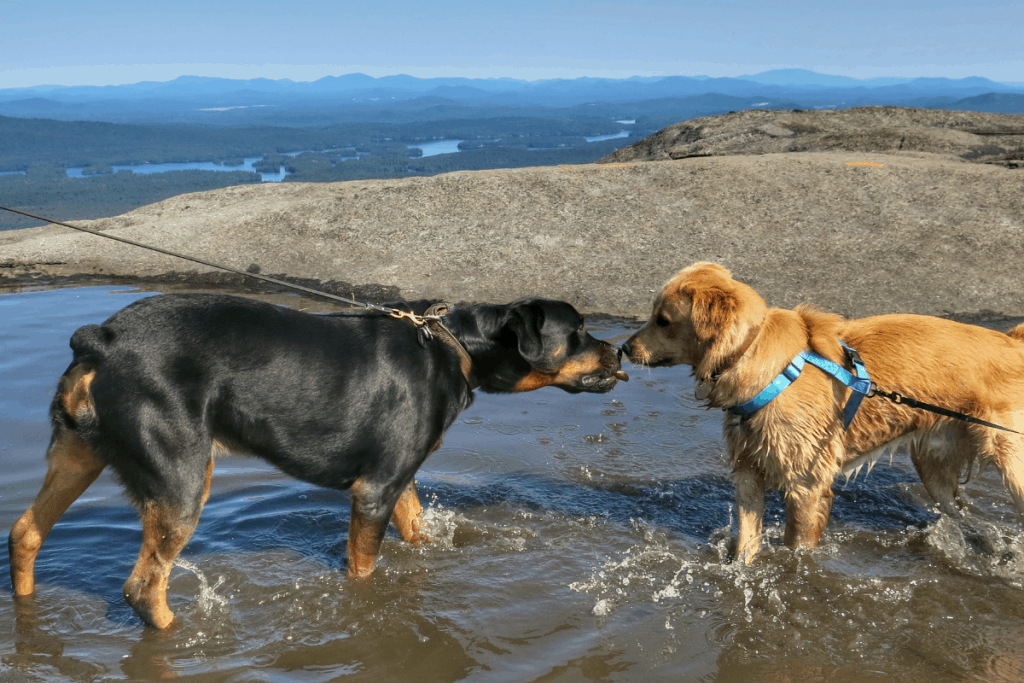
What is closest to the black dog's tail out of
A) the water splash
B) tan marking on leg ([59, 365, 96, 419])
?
tan marking on leg ([59, 365, 96, 419])

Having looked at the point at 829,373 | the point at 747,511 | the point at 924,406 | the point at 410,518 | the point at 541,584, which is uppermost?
the point at 829,373

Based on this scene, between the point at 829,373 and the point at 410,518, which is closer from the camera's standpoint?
the point at 829,373

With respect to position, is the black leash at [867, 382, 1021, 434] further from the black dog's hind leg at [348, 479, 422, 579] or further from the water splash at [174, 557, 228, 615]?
the water splash at [174, 557, 228, 615]

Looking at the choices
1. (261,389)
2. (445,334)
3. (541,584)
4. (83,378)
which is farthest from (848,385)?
(83,378)

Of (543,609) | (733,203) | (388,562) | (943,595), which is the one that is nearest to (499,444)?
(388,562)

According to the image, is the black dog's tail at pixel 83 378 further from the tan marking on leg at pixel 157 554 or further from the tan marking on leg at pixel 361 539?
the tan marking on leg at pixel 361 539

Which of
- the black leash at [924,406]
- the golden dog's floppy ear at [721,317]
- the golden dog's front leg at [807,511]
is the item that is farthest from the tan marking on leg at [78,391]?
the black leash at [924,406]

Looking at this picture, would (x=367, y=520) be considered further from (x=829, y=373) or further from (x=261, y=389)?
(x=829, y=373)

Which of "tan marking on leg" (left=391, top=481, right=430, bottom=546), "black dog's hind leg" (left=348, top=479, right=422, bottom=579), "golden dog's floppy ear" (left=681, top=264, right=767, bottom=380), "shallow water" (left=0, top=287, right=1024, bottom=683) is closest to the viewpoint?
"shallow water" (left=0, top=287, right=1024, bottom=683)
